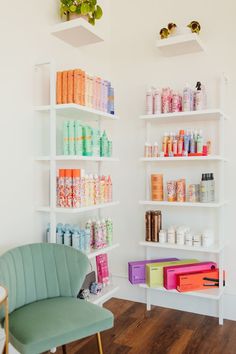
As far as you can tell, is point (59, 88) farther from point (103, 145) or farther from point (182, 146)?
point (182, 146)

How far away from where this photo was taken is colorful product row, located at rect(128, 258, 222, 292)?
9.10 feet

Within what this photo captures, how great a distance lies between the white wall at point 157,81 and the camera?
289 centimetres

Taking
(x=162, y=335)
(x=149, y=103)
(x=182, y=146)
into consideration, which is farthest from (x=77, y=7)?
(x=162, y=335)

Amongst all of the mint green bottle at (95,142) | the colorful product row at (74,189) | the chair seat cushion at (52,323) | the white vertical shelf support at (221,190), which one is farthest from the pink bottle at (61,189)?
the white vertical shelf support at (221,190)

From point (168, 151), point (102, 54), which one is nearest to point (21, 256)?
point (168, 151)

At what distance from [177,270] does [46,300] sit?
1184 millimetres

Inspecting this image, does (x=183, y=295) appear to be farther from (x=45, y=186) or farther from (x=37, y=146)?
(x=37, y=146)

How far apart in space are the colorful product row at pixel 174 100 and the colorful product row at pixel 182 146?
0.64 ft

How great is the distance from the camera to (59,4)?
2725mm

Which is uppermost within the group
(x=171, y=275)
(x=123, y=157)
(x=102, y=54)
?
(x=102, y=54)

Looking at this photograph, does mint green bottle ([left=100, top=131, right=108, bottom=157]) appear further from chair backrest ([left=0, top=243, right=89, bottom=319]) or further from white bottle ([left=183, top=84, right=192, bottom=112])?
chair backrest ([left=0, top=243, right=89, bottom=319])

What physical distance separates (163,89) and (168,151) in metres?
0.52

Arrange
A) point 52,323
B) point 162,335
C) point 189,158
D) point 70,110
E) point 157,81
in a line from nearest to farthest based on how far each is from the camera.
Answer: point 52,323
point 70,110
point 162,335
point 189,158
point 157,81

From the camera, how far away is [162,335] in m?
2.60
